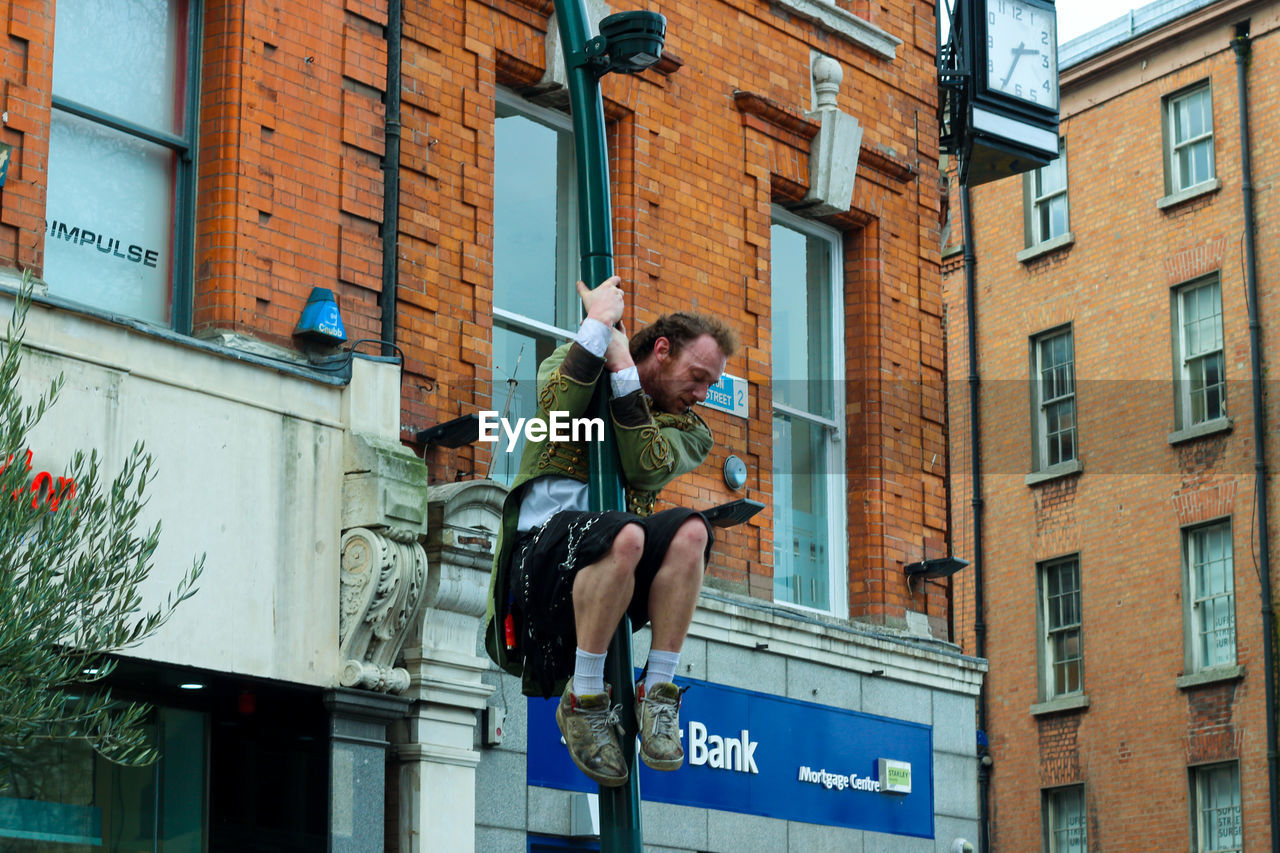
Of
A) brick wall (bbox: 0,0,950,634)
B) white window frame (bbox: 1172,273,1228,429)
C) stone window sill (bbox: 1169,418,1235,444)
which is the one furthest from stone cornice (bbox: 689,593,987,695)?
white window frame (bbox: 1172,273,1228,429)

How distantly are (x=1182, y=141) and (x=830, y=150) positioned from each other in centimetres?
1298

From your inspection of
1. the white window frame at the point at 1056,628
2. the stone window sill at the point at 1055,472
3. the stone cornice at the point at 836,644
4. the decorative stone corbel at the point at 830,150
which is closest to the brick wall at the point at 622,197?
the decorative stone corbel at the point at 830,150

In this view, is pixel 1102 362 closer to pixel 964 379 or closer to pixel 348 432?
pixel 964 379

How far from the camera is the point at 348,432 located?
35.4 ft

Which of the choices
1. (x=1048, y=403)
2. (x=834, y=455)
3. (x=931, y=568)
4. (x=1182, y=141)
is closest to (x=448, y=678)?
(x=834, y=455)

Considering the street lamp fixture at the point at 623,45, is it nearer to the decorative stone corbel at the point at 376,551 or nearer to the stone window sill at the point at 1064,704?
the decorative stone corbel at the point at 376,551

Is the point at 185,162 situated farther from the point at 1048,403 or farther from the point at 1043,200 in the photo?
the point at 1043,200

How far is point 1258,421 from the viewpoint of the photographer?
24.4 m

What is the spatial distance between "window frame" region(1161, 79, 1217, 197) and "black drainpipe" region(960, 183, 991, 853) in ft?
8.77

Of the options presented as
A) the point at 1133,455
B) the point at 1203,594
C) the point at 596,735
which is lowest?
the point at 596,735

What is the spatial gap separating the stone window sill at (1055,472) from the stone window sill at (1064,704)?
115 inches

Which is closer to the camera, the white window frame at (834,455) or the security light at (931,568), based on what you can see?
the white window frame at (834,455)

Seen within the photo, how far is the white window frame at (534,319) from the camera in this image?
485 inches

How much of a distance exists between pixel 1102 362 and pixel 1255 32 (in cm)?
465
